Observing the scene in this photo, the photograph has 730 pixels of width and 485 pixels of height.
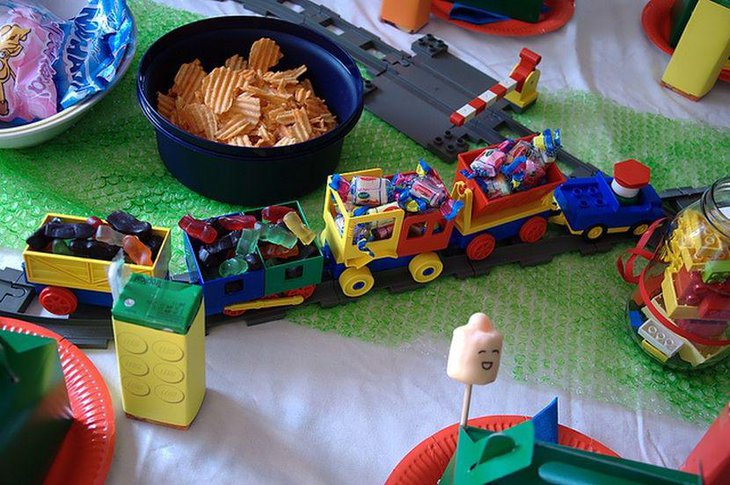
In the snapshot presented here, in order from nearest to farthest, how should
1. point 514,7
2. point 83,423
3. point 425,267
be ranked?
1. point 83,423
2. point 425,267
3. point 514,7

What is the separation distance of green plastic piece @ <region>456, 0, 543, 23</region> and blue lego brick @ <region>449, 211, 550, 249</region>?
53 cm

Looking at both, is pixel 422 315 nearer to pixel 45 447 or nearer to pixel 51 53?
pixel 45 447

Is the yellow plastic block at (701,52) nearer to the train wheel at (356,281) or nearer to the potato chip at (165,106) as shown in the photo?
the train wheel at (356,281)

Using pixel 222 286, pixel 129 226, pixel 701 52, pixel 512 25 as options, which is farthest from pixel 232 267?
pixel 701 52

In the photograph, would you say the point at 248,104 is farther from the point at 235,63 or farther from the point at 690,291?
the point at 690,291

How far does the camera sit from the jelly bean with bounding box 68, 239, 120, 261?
90 cm

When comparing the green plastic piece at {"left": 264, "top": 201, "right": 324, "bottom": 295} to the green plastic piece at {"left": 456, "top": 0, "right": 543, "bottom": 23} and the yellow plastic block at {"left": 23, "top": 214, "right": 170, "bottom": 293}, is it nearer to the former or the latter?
the yellow plastic block at {"left": 23, "top": 214, "right": 170, "bottom": 293}

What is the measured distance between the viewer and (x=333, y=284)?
104cm

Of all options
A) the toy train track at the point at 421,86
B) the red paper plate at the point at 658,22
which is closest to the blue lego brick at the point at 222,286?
the toy train track at the point at 421,86

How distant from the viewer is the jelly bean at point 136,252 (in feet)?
2.97

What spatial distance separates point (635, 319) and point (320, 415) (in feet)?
1.45

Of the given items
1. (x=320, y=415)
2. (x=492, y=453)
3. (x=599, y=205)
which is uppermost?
(x=492, y=453)

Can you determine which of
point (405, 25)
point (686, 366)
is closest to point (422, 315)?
point (686, 366)

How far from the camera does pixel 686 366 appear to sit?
3.31ft
